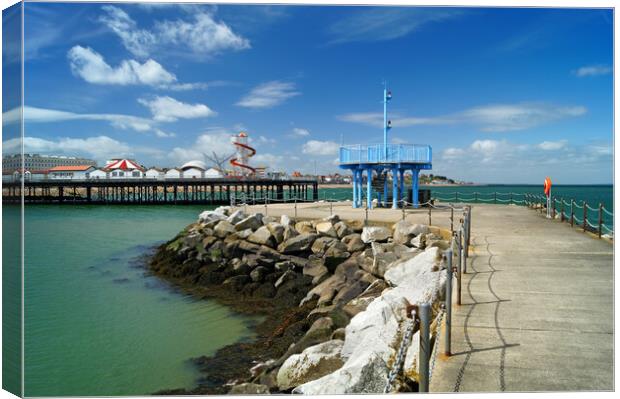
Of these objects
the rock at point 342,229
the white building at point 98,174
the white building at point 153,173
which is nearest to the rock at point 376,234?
the rock at point 342,229

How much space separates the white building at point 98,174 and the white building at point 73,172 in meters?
0.48

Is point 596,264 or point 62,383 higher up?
point 596,264

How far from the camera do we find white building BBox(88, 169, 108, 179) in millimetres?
58688

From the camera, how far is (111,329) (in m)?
10.0

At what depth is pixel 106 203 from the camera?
55688 mm

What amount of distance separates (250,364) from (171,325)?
318cm

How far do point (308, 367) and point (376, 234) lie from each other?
7.68 meters

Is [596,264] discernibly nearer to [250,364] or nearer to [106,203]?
[250,364]

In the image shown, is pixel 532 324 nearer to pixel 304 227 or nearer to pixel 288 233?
pixel 288 233

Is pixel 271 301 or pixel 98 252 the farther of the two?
pixel 98 252

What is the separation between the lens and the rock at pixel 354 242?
43.7 feet

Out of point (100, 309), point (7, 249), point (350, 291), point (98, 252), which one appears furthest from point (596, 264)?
point (98, 252)

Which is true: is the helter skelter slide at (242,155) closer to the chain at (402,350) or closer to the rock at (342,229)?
the rock at (342,229)

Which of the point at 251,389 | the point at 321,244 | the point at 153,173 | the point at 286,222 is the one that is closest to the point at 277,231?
the point at 286,222
